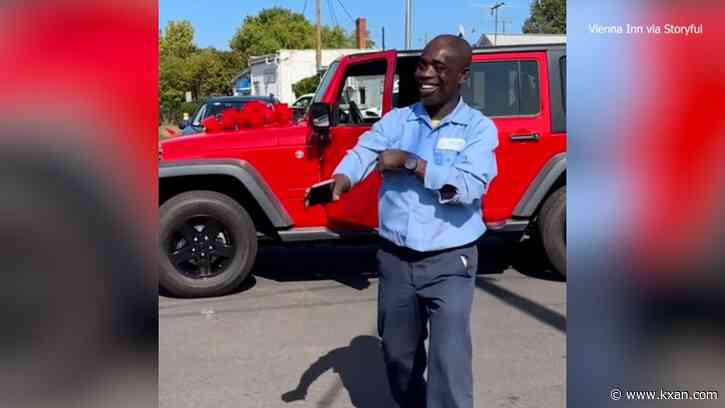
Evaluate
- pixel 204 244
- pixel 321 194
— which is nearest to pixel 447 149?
pixel 321 194

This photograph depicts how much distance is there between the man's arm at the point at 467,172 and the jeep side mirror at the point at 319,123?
3249mm

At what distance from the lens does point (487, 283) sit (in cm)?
717

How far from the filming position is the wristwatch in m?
2.92

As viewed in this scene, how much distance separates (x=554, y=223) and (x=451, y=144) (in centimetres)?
407

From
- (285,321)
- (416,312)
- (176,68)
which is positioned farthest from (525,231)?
(176,68)

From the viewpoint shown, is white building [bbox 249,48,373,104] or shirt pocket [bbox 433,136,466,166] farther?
white building [bbox 249,48,373,104]

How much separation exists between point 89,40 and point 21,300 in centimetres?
51

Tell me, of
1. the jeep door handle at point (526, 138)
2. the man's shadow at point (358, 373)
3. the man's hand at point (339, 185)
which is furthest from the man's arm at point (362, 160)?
the jeep door handle at point (526, 138)

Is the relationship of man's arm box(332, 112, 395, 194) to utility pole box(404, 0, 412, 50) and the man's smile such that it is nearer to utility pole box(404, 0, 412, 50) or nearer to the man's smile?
the man's smile

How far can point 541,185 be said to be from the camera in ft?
21.7

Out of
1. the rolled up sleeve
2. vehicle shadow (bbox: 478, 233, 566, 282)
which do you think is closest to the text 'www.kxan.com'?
the rolled up sleeve

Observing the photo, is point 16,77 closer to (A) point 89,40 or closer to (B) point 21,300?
(A) point 89,40

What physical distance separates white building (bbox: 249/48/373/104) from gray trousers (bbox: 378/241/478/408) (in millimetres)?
42123

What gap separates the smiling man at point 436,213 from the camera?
118 inches
